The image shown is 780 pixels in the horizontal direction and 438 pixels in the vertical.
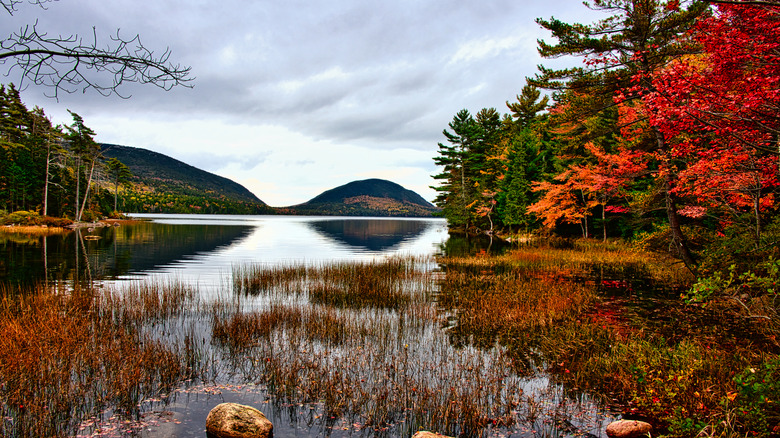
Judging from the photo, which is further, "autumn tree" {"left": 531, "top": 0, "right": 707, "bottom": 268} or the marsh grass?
the marsh grass

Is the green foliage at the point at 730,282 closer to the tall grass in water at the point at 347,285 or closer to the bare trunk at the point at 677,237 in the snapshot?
the tall grass in water at the point at 347,285

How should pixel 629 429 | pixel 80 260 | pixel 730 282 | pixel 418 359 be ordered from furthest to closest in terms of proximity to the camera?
pixel 80 260, pixel 418 359, pixel 730 282, pixel 629 429

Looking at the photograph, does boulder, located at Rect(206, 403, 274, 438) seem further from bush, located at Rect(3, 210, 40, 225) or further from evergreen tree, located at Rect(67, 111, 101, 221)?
evergreen tree, located at Rect(67, 111, 101, 221)

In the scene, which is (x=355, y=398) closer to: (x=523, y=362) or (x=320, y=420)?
(x=320, y=420)

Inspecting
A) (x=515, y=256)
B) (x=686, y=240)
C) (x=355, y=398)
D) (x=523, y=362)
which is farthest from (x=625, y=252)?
(x=355, y=398)

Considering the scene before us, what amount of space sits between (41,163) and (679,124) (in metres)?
79.2

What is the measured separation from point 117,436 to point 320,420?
2.88 metres

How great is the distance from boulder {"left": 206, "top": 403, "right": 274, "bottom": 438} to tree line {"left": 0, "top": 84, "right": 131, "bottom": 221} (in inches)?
2496

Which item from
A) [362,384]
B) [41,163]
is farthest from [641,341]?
[41,163]

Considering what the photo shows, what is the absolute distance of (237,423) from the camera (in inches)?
212

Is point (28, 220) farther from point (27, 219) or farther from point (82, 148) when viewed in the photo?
point (82, 148)

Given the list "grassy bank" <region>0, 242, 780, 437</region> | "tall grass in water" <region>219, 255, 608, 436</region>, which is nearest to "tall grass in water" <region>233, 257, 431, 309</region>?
"tall grass in water" <region>219, 255, 608, 436</region>

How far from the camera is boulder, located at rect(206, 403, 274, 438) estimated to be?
532 centimetres

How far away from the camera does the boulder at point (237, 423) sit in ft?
17.4
